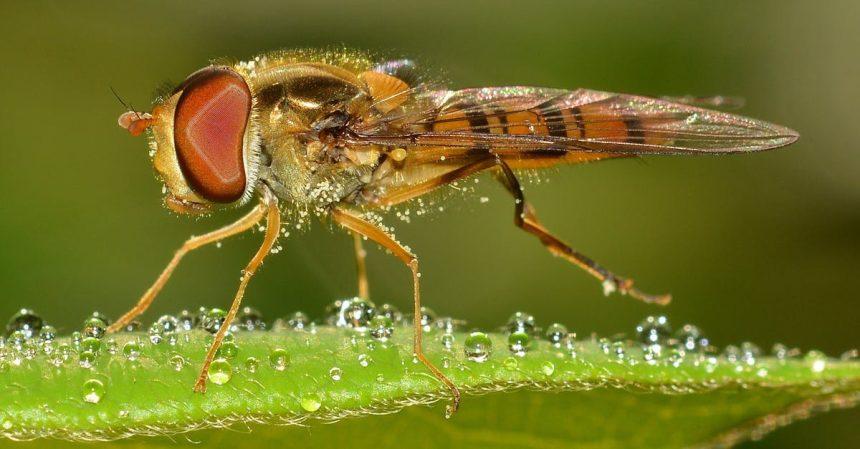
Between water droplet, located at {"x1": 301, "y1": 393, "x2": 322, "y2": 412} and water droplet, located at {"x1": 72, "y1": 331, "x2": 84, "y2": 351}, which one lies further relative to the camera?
water droplet, located at {"x1": 72, "y1": 331, "x2": 84, "y2": 351}

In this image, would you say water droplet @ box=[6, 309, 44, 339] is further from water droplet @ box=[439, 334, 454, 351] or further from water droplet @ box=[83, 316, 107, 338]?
water droplet @ box=[439, 334, 454, 351]

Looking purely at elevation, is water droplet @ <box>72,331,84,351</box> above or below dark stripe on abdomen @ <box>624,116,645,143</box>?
below

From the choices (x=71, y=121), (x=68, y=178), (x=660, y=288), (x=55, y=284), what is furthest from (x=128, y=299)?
(x=660, y=288)

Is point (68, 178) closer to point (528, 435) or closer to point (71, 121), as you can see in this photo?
point (71, 121)

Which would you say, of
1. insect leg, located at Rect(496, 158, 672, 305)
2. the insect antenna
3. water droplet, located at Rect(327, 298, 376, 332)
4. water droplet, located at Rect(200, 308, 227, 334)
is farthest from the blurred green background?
water droplet, located at Rect(200, 308, 227, 334)

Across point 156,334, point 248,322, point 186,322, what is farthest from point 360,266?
point 156,334

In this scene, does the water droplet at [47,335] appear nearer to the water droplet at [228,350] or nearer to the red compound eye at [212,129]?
Answer: the water droplet at [228,350]

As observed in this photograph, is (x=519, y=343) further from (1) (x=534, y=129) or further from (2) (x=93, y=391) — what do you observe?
(1) (x=534, y=129)

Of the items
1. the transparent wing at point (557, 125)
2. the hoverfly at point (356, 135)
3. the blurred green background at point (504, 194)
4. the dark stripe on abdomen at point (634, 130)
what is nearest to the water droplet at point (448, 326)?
the hoverfly at point (356, 135)
